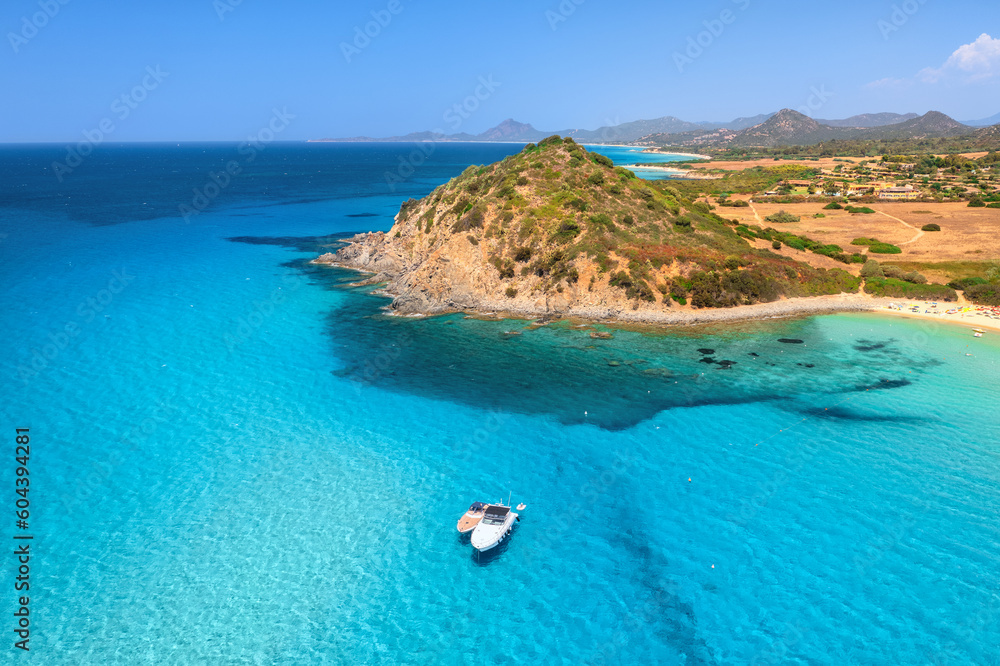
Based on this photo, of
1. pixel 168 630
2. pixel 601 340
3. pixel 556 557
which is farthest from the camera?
pixel 601 340

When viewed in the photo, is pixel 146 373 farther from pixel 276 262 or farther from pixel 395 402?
pixel 276 262

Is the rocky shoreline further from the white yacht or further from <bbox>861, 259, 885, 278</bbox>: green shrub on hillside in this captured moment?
the white yacht

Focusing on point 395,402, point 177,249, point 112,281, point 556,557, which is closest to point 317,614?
point 556,557
